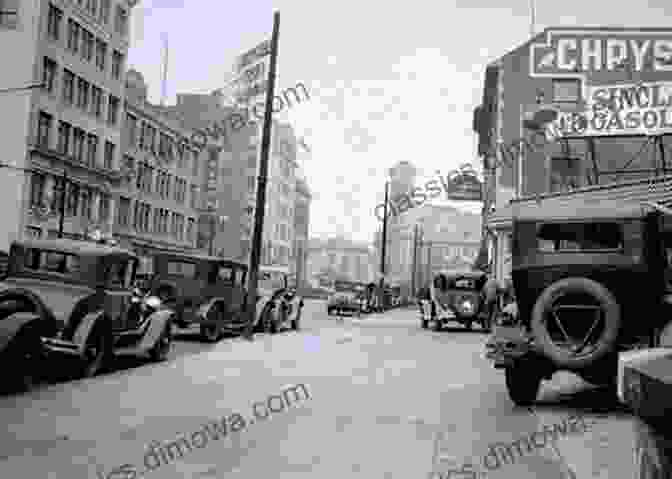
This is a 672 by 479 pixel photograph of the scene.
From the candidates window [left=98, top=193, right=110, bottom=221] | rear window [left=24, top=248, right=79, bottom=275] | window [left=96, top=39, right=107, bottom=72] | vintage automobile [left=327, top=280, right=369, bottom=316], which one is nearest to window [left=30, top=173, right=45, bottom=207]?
window [left=98, top=193, right=110, bottom=221]

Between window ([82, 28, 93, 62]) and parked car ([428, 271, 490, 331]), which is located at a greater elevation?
window ([82, 28, 93, 62])

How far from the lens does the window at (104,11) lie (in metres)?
44.0

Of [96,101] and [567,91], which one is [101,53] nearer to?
[96,101]

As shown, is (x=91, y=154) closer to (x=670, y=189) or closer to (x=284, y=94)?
(x=284, y=94)

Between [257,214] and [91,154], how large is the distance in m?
29.1

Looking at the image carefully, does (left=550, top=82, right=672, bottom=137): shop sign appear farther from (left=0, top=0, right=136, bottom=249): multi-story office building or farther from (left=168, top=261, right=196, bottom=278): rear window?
(left=0, top=0, right=136, bottom=249): multi-story office building

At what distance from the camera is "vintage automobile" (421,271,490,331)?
2588cm

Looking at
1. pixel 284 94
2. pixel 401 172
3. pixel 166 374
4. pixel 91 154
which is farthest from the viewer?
pixel 401 172

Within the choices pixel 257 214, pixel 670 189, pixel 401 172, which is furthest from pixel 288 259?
pixel 670 189

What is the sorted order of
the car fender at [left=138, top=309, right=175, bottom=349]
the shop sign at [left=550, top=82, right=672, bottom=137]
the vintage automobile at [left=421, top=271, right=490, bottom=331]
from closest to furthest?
the car fender at [left=138, top=309, right=175, bottom=349]
the shop sign at [left=550, top=82, right=672, bottom=137]
the vintage automobile at [left=421, top=271, right=490, bottom=331]

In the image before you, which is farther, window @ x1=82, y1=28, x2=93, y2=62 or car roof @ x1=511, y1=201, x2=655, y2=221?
window @ x1=82, y1=28, x2=93, y2=62

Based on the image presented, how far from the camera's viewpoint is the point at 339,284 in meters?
40.2

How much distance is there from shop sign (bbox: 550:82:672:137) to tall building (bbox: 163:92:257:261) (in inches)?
1799

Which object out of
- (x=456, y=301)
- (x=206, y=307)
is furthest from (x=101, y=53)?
(x=206, y=307)
